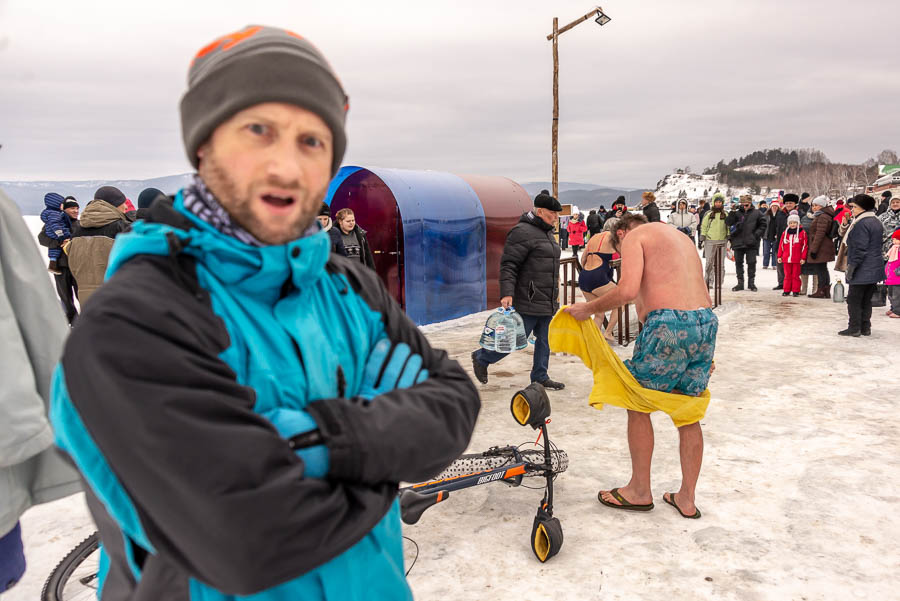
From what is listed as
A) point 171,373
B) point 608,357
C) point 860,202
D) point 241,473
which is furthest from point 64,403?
point 860,202

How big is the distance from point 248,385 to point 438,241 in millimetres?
8561

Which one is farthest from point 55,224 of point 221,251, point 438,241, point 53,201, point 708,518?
point 708,518

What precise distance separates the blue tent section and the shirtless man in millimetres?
5656

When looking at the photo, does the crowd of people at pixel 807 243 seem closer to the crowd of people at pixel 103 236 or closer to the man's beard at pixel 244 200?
the crowd of people at pixel 103 236

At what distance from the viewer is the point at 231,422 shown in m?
0.91

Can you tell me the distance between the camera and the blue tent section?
9211mm

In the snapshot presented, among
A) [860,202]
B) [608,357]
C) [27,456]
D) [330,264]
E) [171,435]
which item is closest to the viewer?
[171,435]

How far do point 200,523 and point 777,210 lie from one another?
16.9m

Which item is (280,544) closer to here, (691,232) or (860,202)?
(860,202)

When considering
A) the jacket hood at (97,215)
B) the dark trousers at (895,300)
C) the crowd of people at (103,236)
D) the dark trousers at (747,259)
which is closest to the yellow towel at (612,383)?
the crowd of people at (103,236)

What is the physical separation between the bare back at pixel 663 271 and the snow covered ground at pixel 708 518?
141 cm

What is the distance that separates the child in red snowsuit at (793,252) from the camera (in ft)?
38.5

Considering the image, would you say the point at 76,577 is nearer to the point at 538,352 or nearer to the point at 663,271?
the point at 663,271

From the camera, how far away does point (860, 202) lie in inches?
345
